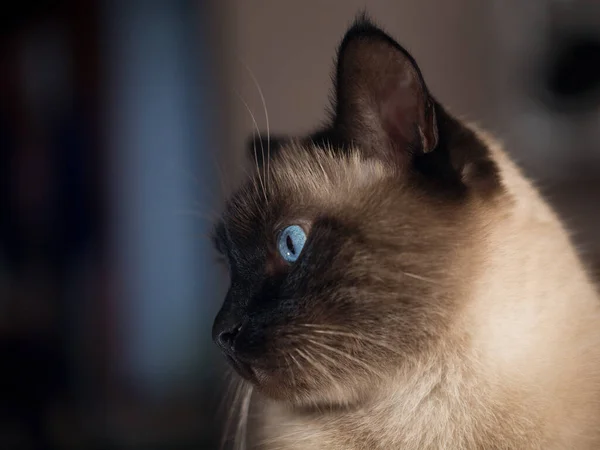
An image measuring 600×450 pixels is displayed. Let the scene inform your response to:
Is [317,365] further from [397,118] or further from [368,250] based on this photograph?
[397,118]

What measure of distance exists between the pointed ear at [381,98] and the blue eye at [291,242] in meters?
0.13

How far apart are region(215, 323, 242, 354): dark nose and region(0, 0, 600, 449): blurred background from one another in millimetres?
284

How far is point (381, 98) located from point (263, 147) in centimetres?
24

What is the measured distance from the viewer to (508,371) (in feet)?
2.29

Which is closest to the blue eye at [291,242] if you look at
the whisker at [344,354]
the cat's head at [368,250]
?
the cat's head at [368,250]

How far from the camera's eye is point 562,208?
3.23ft

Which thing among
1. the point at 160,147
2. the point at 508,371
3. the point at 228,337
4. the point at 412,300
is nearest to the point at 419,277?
the point at 412,300

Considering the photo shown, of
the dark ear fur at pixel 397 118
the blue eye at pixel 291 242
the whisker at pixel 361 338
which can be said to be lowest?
the whisker at pixel 361 338

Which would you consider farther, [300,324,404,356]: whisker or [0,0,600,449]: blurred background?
[0,0,600,449]: blurred background

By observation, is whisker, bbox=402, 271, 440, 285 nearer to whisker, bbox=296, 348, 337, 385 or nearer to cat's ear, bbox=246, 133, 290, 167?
whisker, bbox=296, 348, 337, 385

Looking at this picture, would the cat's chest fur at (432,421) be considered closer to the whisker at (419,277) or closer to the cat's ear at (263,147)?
the whisker at (419,277)

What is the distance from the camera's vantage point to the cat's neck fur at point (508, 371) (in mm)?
692

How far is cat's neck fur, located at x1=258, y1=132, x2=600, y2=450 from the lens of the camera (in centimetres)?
69

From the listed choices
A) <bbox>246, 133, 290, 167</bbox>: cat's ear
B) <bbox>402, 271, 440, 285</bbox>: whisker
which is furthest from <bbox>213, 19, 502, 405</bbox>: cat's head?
<bbox>246, 133, 290, 167</bbox>: cat's ear
